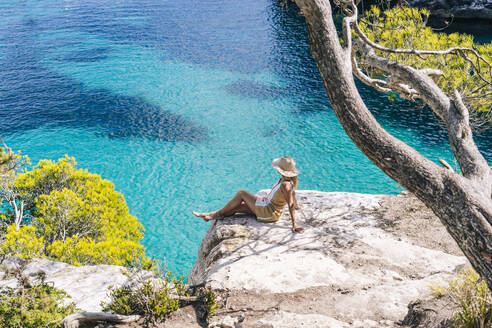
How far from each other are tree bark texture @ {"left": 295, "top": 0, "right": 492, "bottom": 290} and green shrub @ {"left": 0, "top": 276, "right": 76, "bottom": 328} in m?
3.58

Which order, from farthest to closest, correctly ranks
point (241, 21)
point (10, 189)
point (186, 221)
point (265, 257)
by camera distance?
point (241, 21)
point (186, 221)
point (10, 189)
point (265, 257)

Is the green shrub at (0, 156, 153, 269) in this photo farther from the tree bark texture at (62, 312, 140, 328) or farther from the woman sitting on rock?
the tree bark texture at (62, 312, 140, 328)

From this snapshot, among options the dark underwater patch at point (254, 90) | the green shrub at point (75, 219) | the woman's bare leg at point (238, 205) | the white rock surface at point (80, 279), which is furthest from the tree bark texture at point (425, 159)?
the dark underwater patch at point (254, 90)

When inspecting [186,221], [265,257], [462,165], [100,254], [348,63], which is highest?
[348,63]

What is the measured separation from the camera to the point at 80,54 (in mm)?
25141

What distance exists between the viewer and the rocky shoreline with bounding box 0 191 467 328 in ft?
14.7

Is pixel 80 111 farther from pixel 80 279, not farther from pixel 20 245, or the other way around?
pixel 80 279

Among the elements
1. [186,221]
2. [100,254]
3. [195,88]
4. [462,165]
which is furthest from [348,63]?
[195,88]

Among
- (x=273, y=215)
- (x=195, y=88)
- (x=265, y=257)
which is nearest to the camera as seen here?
(x=265, y=257)

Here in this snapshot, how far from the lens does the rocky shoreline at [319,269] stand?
449cm

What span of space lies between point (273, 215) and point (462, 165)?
137 inches

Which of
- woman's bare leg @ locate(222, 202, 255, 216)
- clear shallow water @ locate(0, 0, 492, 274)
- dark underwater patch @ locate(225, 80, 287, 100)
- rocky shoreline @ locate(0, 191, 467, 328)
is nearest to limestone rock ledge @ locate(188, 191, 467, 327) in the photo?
A: rocky shoreline @ locate(0, 191, 467, 328)

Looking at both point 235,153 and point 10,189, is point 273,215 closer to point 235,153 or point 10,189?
point 10,189

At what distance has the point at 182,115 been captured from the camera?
17.9 m
